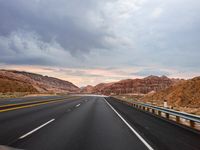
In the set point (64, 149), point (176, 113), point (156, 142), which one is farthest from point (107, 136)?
point (176, 113)

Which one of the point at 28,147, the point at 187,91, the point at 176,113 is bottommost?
the point at 28,147

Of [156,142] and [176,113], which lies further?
[176,113]

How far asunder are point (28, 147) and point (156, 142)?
395 cm

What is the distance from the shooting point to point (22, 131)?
10.7m

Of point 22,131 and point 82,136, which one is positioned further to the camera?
point 22,131

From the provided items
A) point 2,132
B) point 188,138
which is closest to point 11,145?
→ point 2,132

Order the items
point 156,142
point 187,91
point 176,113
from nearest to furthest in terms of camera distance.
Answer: point 156,142, point 176,113, point 187,91

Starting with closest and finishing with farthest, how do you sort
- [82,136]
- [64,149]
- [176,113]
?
1. [64,149]
2. [82,136]
3. [176,113]

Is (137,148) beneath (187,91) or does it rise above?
beneath

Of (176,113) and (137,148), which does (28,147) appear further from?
(176,113)

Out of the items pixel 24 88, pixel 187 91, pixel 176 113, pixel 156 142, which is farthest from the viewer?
pixel 24 88

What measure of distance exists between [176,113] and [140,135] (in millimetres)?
5748

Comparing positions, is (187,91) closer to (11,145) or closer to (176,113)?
(176,113)

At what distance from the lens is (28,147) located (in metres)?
7.83
